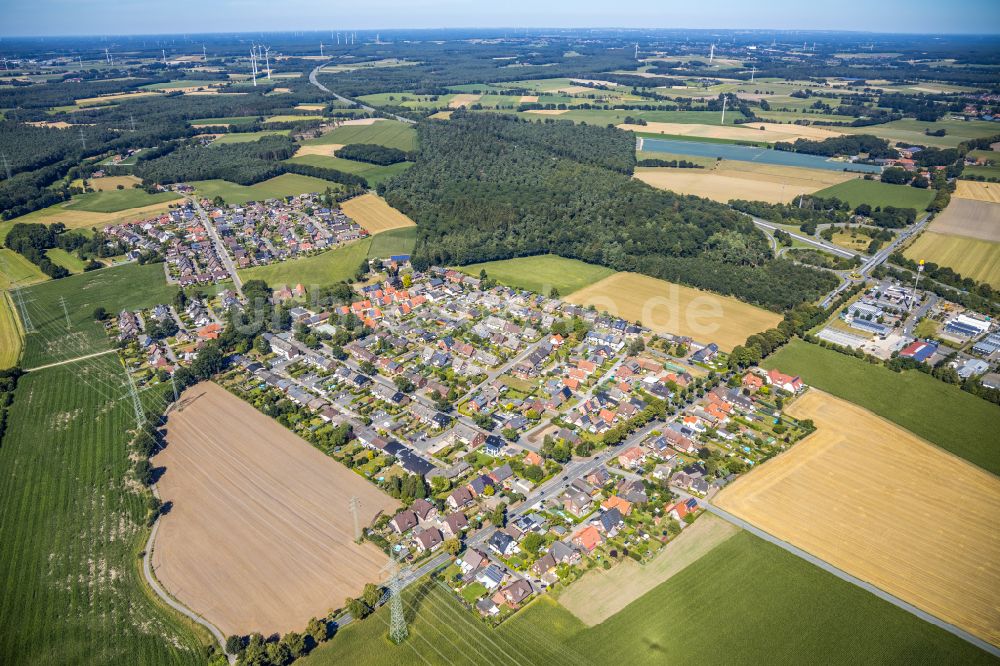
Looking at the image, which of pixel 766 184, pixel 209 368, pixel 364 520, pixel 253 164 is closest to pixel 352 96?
pixel 253 164

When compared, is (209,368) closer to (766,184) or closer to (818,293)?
(818,293)

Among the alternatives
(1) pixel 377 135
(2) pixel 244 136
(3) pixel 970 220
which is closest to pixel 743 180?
(3) pixel 970 220

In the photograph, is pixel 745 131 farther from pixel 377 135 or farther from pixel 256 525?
pixel 256 525

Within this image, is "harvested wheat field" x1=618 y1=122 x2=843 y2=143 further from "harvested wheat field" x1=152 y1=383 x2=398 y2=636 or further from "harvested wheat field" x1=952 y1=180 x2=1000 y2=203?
"harvested wheat field" x1=152 y1=383 x2=398 y2=636

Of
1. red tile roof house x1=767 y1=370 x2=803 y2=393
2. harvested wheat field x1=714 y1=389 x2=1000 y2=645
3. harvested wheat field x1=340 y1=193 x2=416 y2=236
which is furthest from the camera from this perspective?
harvested wheat field x1=340 y1=193 x2=416 y2=236

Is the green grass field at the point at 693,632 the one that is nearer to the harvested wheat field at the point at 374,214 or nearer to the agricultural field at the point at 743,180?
the harvested wheat field at the point at 374,214

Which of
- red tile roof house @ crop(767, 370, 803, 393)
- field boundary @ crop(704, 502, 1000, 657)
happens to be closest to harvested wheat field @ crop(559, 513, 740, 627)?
field boundary @ crop(704, 502, 1000, 657)
